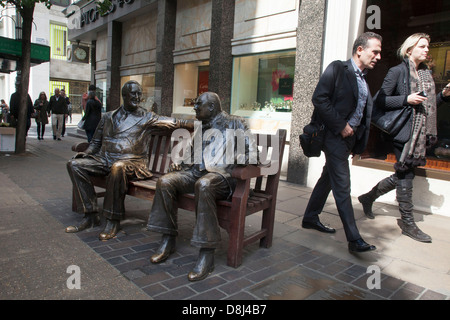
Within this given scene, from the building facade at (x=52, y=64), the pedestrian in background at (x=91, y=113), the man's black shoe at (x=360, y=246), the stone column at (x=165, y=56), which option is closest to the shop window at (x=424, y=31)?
the man's black shoe at (x=360, y=246)

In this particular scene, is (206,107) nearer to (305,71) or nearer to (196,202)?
(196,202)

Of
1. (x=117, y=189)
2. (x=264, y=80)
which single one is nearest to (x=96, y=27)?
(x=264, y=80)

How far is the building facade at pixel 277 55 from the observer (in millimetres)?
5691

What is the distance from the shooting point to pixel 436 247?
358cm

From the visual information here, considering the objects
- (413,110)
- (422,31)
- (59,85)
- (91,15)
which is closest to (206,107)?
(413,110)

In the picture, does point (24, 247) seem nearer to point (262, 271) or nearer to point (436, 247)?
point (262, 271)

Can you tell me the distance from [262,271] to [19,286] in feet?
5.82

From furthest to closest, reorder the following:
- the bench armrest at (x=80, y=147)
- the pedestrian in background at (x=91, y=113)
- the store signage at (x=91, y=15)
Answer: the store signage at (x=91, y=15) < the pedestrian in background at (x=91, y=113) < the bench armrest at (x=80, y=147)

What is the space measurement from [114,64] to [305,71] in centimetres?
944

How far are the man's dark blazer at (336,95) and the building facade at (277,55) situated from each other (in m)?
1.87

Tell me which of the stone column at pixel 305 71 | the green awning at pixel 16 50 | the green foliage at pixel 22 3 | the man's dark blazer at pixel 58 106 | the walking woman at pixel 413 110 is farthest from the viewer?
the man's dark blazer at pixel 58 106

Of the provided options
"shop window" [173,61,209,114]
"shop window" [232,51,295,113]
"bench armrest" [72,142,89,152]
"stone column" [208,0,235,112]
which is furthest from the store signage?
"bench armrest" [72,142,89,152]

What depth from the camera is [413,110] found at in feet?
12.5

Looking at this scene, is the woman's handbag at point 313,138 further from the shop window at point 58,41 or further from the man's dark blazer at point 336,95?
the shop window at point 58,41
